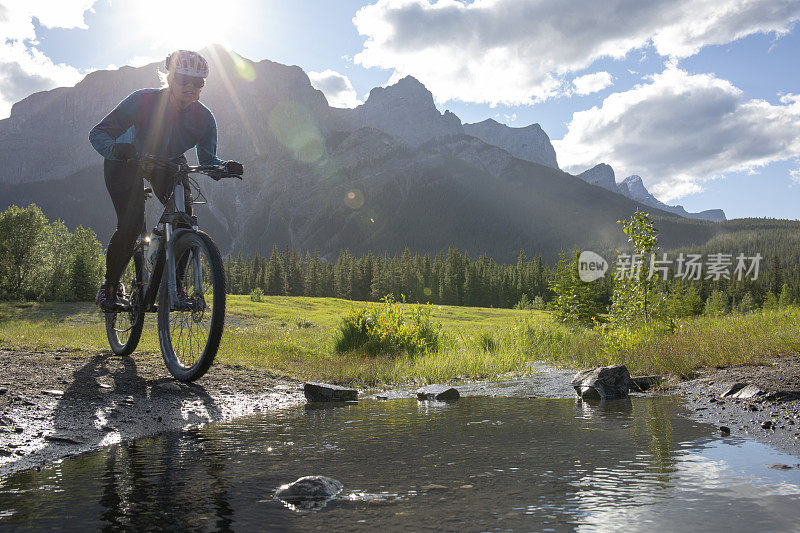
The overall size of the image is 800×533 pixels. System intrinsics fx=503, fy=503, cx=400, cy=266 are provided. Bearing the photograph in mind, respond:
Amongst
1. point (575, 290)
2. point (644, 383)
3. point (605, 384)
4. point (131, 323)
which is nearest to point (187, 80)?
point (131, 323)

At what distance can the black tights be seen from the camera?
7.66 metres

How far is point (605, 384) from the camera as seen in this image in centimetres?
912

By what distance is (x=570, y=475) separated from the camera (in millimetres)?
3834

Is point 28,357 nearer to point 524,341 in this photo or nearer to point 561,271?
point 524,341

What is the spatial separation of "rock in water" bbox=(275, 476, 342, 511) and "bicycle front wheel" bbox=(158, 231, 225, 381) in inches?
136

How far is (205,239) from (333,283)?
12923 centimetres

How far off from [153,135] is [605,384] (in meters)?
8.64

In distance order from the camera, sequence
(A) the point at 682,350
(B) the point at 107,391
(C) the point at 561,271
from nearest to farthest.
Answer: (B) the point at 107,391, (A) the point at 682,350, (C) the point at 561,271

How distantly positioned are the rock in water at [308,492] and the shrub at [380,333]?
12.3 m

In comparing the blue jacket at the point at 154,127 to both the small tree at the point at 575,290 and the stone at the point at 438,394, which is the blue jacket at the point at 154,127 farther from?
the small tree at the point at 575,290

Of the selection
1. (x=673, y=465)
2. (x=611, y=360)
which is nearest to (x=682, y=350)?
(x=611, y=360)

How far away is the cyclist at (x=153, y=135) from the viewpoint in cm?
727

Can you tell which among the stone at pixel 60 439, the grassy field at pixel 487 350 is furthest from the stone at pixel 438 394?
the stone at pixel 60 439

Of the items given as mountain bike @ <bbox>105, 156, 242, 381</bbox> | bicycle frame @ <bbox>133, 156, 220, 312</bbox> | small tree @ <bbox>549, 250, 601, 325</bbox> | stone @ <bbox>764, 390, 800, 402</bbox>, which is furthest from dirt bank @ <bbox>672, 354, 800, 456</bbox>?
small tree @ <bbox>549, 250, 601, 325</bbox>
